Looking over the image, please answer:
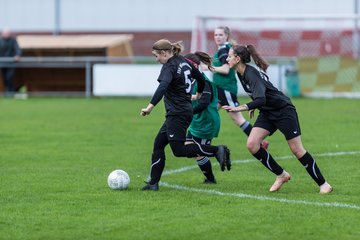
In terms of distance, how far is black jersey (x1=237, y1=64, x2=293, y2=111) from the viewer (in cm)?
948

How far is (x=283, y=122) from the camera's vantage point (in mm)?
9750

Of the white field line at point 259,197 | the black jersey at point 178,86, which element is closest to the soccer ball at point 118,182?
the white field line at point 259,197

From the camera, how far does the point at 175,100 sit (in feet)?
32.5

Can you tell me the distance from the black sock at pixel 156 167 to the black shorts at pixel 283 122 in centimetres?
116

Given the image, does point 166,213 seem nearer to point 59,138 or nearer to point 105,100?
→ point 59,138

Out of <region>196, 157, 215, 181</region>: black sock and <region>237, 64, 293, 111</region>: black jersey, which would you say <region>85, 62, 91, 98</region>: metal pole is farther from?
<region>237, 64, 293, 111</region>: black jersey

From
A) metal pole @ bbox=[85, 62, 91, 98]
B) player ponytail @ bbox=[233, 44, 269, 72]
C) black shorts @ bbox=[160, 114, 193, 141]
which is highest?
player ponytail @ bbox=[233, 44, 269, 72]

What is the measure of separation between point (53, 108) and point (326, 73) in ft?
26.7

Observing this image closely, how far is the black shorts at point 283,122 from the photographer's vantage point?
383 inches

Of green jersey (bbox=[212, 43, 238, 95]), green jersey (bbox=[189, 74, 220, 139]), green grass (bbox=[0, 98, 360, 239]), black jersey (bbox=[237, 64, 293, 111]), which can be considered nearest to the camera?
green grass (bbox=[0, 98, 360, 239])

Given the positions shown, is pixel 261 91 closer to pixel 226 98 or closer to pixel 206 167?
pixel 206 167

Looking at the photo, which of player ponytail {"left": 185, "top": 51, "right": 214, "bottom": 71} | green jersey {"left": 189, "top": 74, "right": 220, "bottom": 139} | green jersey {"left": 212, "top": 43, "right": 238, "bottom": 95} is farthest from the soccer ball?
green jersey {"left": 212, "top": 43, "right": 238, "bottom": 95}

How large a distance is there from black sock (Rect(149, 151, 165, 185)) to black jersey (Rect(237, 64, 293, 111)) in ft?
4.14
